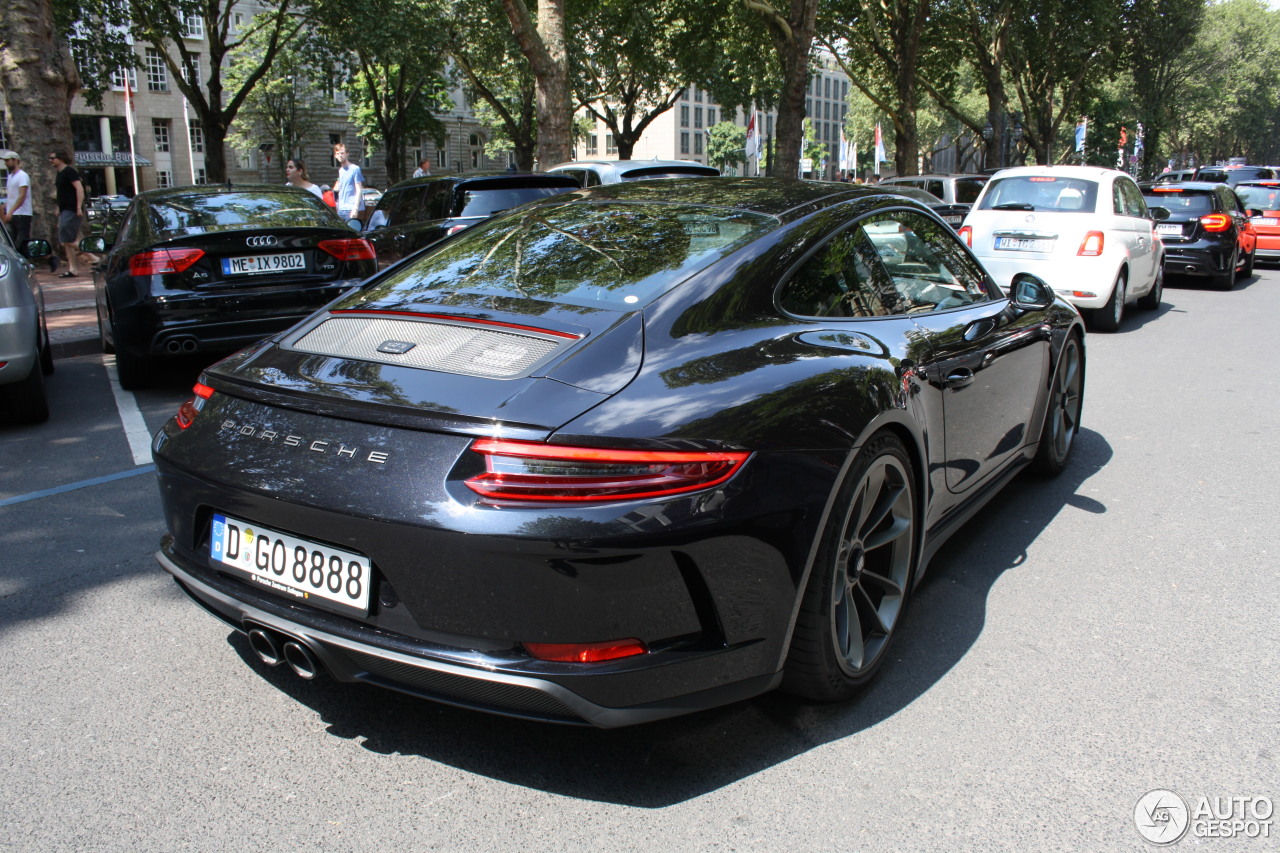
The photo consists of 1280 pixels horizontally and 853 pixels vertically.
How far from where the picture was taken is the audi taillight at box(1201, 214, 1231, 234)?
14.5 metres

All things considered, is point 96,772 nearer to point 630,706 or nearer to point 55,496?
point 630,706

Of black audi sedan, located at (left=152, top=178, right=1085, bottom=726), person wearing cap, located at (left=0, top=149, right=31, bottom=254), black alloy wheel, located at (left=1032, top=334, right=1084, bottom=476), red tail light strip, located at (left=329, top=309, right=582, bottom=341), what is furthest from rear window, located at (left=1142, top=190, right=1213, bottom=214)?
person wearing cap, located at (left=0, top=149, right=31, bottom=254)

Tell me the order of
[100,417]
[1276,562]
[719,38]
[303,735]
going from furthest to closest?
1. [719,38]
2. [100,417]
3. [1276,562]
4. [303,735]

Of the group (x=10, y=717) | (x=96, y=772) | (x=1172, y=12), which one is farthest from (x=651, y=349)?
(x=1172, y=12)

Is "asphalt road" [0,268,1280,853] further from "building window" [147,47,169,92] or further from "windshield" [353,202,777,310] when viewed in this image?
"building window" [147,47,169,92]

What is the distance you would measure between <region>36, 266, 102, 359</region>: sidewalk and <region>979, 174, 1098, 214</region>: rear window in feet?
30.3

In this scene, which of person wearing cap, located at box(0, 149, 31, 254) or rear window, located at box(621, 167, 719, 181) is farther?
person wearing cap, located at box(0, 149, 31, 254)

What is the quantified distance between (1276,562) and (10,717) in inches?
178

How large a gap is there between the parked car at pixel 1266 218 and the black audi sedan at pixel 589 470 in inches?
761

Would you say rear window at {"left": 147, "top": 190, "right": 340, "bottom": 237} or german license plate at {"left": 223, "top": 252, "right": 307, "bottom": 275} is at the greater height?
rear window at {"left": 147, "top": 190, "right": 340, "bottom": 237}

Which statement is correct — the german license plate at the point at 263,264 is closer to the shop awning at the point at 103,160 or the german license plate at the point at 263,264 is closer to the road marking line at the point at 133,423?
the road marking line at the point at 133,423

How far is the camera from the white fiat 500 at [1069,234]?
1013 centimetres

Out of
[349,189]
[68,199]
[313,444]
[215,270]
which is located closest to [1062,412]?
[313,444]

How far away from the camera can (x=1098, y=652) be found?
3.22 meters
